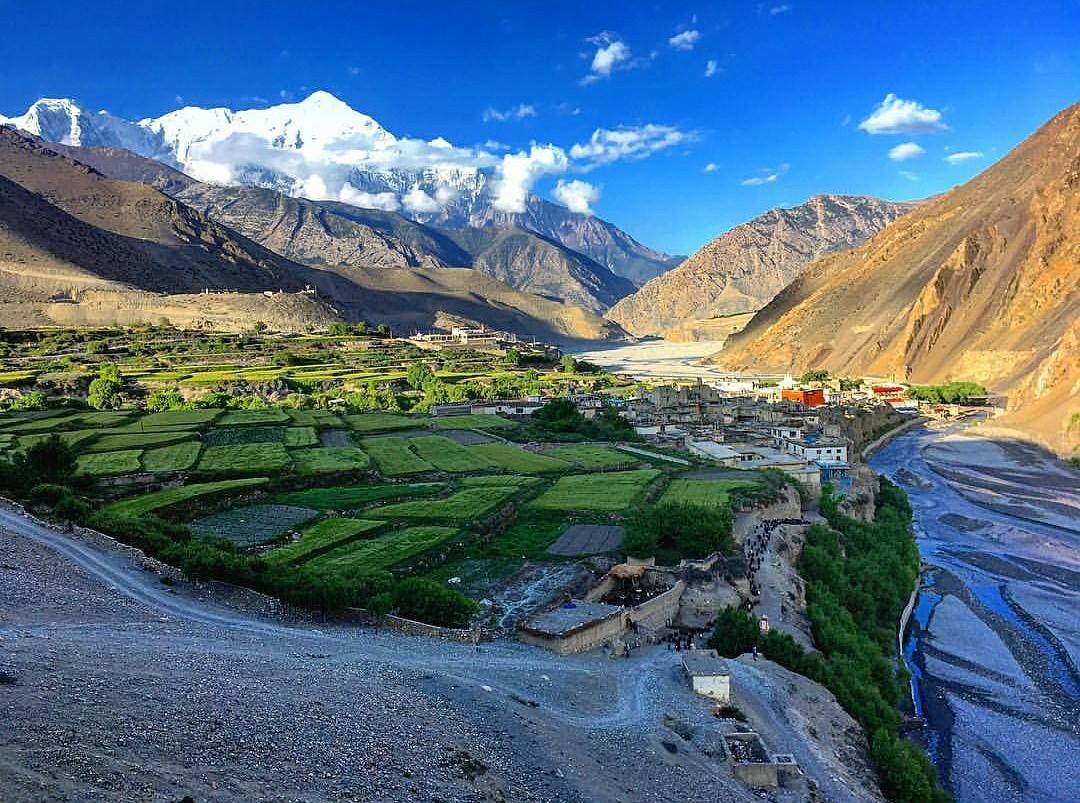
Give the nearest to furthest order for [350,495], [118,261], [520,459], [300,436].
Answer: [350,495]
[520,459]
[300,436]
[118,261]

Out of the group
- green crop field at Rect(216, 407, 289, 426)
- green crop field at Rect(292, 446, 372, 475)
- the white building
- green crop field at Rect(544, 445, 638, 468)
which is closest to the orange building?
green crop field at Rect(544, 445, 638, 468)

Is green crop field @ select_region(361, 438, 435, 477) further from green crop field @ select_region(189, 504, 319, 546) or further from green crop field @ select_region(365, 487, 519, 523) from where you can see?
green crop field @ select_region(189, 504, 319, 546)

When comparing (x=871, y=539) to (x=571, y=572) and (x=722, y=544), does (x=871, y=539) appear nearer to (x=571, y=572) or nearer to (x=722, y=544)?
(x=722, y=544)

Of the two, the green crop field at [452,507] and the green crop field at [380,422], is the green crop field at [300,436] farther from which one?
the green crop field at [452,507]

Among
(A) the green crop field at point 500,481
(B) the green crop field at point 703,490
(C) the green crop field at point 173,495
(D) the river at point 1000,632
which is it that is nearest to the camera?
(D) the river at point 1000,632

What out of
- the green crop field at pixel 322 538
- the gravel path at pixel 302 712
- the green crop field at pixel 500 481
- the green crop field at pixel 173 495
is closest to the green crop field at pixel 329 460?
the green crop field at pixel 173 495

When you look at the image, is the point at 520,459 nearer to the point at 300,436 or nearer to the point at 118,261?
the point at 300,436

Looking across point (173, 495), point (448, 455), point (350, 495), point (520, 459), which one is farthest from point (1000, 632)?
point (173, 495)
